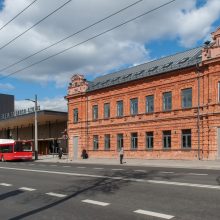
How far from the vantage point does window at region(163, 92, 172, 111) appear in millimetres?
37688

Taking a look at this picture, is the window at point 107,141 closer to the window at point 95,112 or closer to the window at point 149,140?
the window at point 95,112

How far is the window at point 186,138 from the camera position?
3559 centimetres

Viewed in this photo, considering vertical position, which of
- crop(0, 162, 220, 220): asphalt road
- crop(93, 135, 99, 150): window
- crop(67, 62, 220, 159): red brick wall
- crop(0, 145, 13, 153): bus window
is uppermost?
crop(67, 62, 220, 159): red brick wall

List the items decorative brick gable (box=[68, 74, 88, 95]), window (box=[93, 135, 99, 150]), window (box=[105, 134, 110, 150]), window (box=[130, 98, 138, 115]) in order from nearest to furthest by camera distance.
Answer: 1. window (box=[130, 98, 138, 115])
2. window (box=[105, 134, 110, 150])
3. window (box=[93, 135, 99, 150])
4. decorative brick gable (box=[68, 74, 88, 95])

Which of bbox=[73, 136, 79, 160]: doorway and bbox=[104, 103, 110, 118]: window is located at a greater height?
bbox=[104, 103, 110, 118]: window

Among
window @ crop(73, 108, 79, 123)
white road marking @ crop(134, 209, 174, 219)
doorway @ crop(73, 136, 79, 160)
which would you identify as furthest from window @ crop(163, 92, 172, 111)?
white road marking @ crop(134, 209, 174, 219)

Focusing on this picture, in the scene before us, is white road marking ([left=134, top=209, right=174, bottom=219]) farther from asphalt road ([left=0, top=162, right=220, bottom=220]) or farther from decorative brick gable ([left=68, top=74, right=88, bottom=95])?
decorative brick gable ([left=68, top=74, right=88, bottom=95])

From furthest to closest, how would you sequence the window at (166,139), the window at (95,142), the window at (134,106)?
the window at (95,142)
the window at (134,106)
the window at (166,139)

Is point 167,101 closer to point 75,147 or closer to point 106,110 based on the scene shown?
point 106,110

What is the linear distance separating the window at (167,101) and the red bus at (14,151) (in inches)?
727

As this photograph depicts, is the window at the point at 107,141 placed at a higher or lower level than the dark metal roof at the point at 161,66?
lower

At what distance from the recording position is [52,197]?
458 inches

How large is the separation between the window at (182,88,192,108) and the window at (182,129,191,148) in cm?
223

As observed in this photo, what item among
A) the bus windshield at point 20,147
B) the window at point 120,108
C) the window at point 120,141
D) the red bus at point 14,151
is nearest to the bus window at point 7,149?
the red bus at point 14,151
